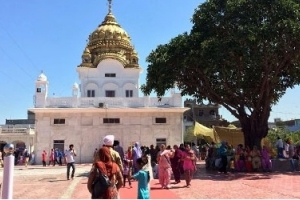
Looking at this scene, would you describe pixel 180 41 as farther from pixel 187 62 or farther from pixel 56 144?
pixel 56 144

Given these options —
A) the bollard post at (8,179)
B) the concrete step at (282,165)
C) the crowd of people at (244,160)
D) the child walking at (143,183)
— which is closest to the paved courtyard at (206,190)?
the crowd of people at (244,160)

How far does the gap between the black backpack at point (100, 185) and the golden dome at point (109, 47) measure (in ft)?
103

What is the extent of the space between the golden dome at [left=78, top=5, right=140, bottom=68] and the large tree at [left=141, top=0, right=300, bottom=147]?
52.4ft

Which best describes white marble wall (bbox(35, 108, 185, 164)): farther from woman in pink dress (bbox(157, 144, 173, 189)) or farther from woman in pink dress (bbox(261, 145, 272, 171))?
woman in pink dress (bbox(157, 144, 173, 189))

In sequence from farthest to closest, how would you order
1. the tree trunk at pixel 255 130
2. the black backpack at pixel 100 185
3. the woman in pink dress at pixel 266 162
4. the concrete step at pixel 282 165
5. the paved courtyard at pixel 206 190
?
the tree trunk at pixel 255 130
the concrete step at pixel 282 165
the woman in pink dress at pixel 266 162
the paved courtyard at pixel 206 190
the black backpack at pixel 100 185

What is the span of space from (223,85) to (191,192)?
35.0ft

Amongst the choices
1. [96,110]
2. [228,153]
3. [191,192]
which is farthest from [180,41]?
[96,110]

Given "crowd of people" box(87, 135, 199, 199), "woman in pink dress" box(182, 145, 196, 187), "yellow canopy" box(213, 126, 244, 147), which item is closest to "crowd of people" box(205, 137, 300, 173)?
"crowd of people" box(87, 135, 199, 199)

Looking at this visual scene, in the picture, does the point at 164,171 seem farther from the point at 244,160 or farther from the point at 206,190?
the point at 244,160

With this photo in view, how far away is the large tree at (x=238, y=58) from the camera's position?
17.5 metres

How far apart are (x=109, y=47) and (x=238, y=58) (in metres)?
22.5

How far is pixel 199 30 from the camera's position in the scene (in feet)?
65.2

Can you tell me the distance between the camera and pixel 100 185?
568cm

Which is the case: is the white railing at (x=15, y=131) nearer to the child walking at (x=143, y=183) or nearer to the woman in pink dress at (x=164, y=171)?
the woman in pink dress at (x=164, y=171)
